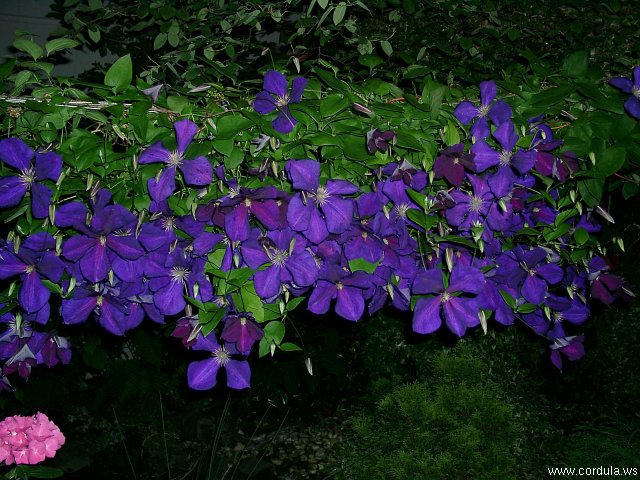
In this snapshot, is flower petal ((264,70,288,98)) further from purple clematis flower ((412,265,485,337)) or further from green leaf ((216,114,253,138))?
purple clematis flower ((412,265,485,337))

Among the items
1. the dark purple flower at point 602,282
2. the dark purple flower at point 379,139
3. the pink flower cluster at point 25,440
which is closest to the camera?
the dark purple flower at point 379,139

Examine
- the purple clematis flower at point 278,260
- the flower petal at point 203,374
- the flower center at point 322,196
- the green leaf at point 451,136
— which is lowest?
the flower petal at point 203,374

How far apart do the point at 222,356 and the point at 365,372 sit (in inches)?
95.5

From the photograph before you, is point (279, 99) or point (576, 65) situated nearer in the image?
point (279, 99)

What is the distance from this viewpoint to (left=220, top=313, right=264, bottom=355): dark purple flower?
38.3 inches

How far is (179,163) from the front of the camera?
3.05 ft

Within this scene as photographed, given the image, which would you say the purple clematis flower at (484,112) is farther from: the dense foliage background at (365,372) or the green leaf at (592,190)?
the dense foliage background at (365,372)

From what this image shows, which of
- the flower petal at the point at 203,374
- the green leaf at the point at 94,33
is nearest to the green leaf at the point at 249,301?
the flower petal at the point at 203,374

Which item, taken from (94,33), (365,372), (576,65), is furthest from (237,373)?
(365,372)

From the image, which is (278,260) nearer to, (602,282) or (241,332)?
(241,332)

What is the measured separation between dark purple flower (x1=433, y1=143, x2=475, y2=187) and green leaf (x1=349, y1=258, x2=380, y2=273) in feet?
0.59

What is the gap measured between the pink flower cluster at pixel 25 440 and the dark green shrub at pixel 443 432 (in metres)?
1.32

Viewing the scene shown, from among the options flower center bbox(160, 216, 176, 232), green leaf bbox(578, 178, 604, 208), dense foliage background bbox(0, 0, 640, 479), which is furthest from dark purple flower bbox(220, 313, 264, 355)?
dense foliage background bbox(0, 0, 640, 479)

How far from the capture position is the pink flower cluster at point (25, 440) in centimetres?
139
